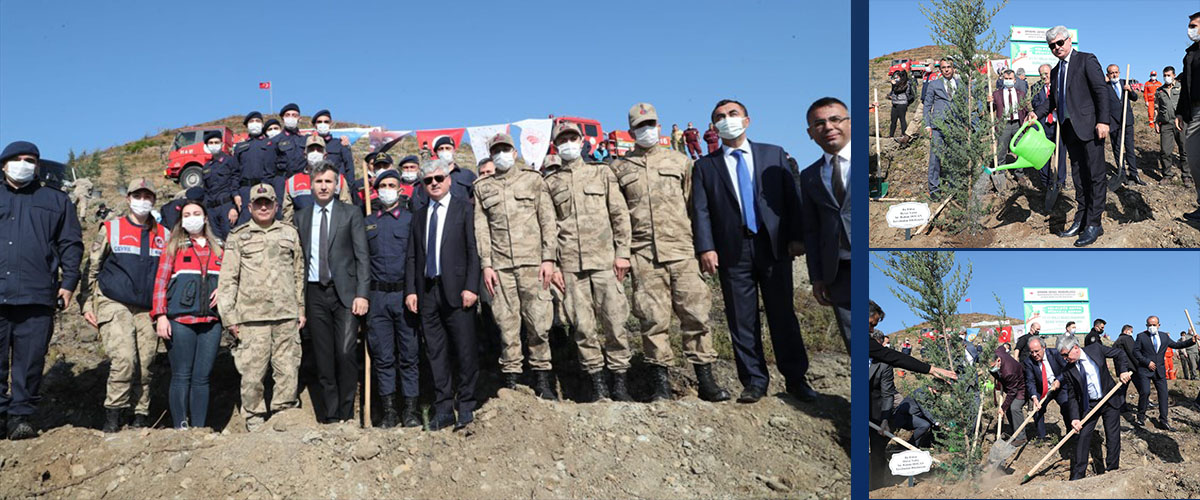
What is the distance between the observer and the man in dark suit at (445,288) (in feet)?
18.8

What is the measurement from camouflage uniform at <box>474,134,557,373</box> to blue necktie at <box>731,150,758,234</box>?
4.59 feet

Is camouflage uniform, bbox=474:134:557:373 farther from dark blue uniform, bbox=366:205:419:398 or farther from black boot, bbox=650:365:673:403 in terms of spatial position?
black boot, bbox=650:365:673:403

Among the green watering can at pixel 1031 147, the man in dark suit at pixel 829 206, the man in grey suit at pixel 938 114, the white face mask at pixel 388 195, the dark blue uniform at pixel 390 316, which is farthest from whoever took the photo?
the white face mask at pixel 388 195

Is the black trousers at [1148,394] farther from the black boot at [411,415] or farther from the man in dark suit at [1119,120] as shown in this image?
the black boot at [411,415]

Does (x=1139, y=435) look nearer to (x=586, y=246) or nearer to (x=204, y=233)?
(x=586, y=246)

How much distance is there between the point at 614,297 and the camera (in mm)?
5566

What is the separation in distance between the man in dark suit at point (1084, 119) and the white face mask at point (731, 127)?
7.53 feet

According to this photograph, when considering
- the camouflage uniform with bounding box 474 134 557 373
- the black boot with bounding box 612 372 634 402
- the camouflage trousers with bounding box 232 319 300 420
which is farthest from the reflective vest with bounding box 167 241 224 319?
the black boot with bounding box 612 372 634 402

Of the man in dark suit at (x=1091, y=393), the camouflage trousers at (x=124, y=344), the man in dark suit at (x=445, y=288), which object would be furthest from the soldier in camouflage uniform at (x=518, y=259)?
the man in dark suit at (x=1091, y=393)

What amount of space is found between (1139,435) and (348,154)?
7.69m

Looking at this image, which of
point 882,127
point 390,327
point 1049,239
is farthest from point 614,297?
point 882,127

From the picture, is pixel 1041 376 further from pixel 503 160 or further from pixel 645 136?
pixel 503 160

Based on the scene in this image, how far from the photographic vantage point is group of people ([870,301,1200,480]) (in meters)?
4.64

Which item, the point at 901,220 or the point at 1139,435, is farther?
the point at 1139,435
